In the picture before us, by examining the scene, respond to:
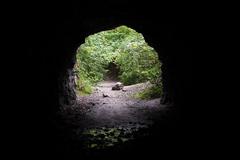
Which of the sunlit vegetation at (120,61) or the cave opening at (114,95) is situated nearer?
the cave opening at (114,95)

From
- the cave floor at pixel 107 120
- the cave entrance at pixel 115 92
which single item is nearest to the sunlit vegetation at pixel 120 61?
the cave entrance at pixel 115 92

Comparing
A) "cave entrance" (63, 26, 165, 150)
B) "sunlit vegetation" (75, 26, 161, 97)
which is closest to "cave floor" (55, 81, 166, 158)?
"cave entrance" (63, 26, 165, 150)

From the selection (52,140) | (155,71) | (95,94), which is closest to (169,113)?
(52,140)

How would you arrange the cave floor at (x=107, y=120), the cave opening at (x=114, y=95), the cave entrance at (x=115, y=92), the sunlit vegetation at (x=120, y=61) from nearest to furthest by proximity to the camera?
the cave floor at (x=107, y=120), the cave opening at (x=114, y=95), the cave entrance at (x=115, y=92), the sunlit vegetation at (x=120, y=61)

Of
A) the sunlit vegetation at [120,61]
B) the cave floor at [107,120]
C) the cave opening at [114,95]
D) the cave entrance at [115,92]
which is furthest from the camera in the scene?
the sunlit vegetation at [120,61]

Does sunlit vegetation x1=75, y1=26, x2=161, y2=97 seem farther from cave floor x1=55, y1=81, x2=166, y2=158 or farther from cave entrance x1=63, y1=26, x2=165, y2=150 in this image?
cave floor x1=55, y1=81, x2=166, y2=158

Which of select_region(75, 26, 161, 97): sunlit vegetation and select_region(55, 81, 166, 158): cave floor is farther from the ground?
select_region(75, 26, 161, 97): sunlit vegetation

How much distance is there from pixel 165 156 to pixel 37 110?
5107 mm

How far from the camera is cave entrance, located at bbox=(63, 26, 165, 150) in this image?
867 cm

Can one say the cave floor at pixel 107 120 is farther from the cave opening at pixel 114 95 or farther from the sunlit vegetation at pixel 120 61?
the sunlit vegetation at pixel 120 61

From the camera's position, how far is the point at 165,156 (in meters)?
5.96

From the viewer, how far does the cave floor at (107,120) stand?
7.42m

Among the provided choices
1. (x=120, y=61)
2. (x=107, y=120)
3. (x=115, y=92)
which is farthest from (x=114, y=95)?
(x=107, y=120)

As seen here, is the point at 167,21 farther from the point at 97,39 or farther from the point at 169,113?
the point at 97,39
